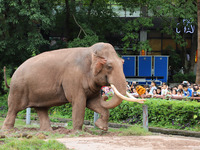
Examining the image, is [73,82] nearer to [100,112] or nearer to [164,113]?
[100,112]

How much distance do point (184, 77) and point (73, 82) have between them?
71.9 feet

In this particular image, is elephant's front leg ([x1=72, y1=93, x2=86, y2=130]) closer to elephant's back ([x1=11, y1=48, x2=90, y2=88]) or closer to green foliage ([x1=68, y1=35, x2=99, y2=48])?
elephant's back ([x1=11, y1=48, x2=90, y2=88])

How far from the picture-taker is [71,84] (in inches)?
424

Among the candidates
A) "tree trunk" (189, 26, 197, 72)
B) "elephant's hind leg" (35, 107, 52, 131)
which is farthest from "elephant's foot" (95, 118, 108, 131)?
"tree trunk" (189, 26, 197, 72)

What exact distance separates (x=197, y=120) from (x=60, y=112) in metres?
6.63

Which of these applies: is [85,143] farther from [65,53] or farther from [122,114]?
[122,114]

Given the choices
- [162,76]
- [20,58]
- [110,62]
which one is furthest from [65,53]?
[162,76]

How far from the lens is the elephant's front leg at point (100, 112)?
10.6 meters

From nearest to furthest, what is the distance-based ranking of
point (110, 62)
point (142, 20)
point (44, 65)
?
point (110, 62), point (44, 65), point (142, 20)

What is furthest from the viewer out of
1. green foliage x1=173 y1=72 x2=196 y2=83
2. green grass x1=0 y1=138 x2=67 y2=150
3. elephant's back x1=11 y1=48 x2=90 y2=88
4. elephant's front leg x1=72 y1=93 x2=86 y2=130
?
green foliage x1=173 y1=72 x2=196 y2=83

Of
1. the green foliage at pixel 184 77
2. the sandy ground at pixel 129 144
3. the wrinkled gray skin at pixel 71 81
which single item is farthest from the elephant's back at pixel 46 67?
the green foliage at pixel 184 77

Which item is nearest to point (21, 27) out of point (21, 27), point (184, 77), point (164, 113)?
point (21, 27)

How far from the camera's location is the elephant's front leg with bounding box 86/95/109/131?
10.6 metres

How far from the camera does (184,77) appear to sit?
3127cm
